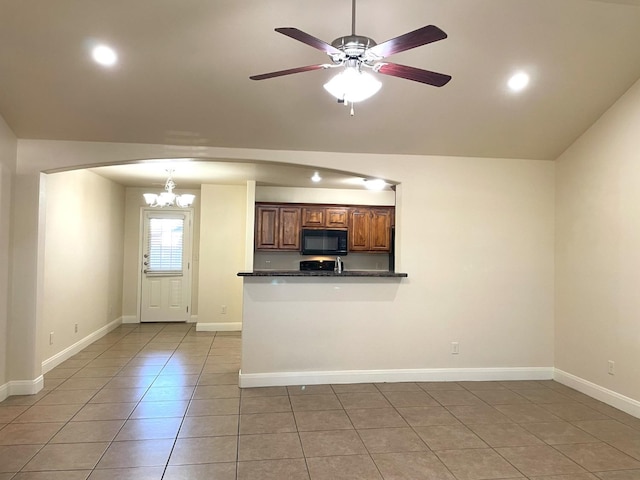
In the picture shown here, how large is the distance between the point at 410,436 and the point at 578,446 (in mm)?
1146

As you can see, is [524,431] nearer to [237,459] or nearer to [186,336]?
[237,459]

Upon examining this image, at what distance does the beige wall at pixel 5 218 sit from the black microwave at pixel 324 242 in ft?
12.9

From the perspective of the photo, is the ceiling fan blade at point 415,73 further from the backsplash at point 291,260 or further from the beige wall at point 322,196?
the backsplash at point 291,260

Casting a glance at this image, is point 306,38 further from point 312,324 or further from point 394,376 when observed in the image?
point 394,376

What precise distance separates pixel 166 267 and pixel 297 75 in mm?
5211

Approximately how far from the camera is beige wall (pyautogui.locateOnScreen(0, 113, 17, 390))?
348 centimetres

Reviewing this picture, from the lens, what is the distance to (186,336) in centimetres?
627

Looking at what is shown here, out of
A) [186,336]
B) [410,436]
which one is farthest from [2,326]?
[410,436]

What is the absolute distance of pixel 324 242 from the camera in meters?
6.73

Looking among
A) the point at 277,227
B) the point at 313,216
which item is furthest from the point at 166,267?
the point at 313,216

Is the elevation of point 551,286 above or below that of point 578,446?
above

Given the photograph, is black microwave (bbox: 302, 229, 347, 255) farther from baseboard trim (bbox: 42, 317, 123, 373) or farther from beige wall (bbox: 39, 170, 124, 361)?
baseboard trim (bbox: 42, 317, 123, 373)

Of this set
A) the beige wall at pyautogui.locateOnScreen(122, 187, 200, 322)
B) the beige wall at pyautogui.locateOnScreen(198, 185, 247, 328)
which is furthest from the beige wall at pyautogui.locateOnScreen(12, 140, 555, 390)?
the beige wall at pyautogui.locateOnScreen(122, 187, 200, 322)

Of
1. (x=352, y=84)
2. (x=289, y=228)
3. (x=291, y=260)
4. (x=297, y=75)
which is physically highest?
(x=297, y=75)
